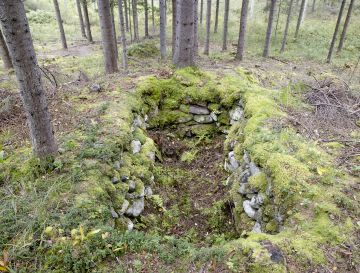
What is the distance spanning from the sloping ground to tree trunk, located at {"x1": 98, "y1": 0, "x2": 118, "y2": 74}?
11.5 feet

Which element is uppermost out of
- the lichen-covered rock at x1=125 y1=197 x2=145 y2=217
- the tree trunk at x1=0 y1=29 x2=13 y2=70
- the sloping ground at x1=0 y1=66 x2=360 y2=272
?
the tree trunk at x1=0 y1=29 x2=13 y2=70

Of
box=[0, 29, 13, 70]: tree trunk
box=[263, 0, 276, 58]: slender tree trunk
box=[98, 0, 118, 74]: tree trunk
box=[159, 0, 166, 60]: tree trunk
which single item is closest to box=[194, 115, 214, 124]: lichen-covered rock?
box=[98, 0, 118, 74]: tree trunk

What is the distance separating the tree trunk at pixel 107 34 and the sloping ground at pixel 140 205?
11.5ft

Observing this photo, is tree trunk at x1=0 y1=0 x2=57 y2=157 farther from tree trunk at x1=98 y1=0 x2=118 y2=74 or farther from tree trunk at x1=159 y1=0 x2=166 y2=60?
tree trunk at x1=159 y1=0 x2=166 y2=60

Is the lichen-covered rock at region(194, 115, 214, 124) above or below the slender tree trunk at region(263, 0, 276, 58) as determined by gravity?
below

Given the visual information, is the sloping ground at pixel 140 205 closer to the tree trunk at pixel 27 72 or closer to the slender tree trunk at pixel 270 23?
the tree trunk at pixel 27 72

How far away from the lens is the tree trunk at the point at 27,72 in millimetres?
3268

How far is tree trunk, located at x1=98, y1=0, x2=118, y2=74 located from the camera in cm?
884

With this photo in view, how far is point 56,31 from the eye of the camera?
26.0 metres

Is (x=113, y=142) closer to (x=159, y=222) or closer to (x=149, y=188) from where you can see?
(x=149, y=188)

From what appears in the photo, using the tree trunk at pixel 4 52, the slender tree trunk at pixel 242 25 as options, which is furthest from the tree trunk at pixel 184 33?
the tree trunk at pixel 4 52

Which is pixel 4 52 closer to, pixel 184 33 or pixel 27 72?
pixel 184 33

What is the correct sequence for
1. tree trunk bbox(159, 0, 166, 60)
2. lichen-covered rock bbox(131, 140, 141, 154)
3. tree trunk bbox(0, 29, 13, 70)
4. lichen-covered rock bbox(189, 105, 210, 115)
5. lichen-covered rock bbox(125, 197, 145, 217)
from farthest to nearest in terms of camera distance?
1. tree trunk bbox(159, 0, 166, 60)
2. tree trunk bbox(0, 29, 13, 70)
3. lichen-covered rock bbox(189, 105, 210, 115)
4. lichen-covered rock bbox(131, 140, 141, 154)
5. lichen-covered rock bbox(125, 197, 145, 217)

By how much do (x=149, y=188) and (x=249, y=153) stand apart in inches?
88.5
